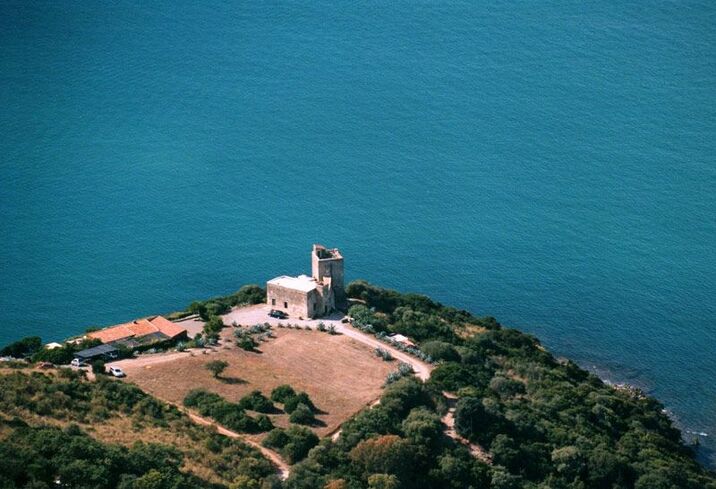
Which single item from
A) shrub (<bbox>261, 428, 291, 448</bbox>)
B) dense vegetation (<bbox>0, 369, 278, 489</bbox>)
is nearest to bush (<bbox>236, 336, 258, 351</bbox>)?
dense vegetation (<bbox>0, 369, 278, 489</bbox>)

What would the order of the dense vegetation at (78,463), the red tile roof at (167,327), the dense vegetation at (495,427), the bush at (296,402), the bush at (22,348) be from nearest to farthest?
the dense vegetation at (78,463), the dense vegetation at (495,427), the bush at (296,402), the bush at (22,348), the red tile roof at (167,327)

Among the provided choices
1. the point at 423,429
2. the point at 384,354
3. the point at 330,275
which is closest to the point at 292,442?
the point at 423,429

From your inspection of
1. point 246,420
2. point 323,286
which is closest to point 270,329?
point 323,286

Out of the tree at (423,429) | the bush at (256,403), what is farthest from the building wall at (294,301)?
the tree at (423,429)

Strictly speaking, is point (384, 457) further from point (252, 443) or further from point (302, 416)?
point (252, 443)

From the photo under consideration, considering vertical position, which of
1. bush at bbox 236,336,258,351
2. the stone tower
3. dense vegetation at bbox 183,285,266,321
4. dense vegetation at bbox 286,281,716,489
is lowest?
dense vegetation at bbox 286,281,716,489

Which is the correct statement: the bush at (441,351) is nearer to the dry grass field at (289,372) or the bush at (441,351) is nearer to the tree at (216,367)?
the dry grass field at (289,372)

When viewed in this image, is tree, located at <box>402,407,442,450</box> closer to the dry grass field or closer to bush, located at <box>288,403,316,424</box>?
the dry grass field

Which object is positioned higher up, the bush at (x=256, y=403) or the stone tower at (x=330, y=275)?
the stone tower at (x=330, y=275)
